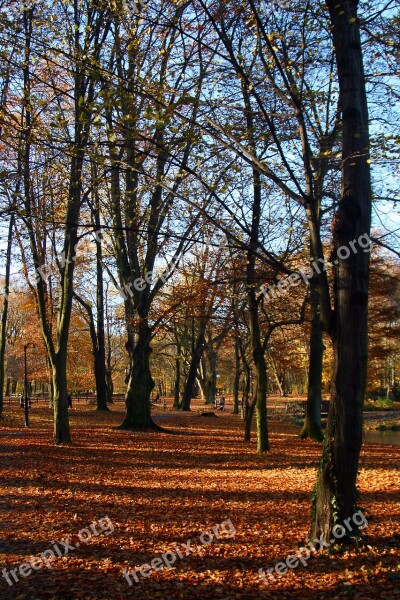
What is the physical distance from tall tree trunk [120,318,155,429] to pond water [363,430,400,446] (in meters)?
8.56

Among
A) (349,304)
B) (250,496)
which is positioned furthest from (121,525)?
(349,304)

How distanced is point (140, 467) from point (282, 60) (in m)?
8.15

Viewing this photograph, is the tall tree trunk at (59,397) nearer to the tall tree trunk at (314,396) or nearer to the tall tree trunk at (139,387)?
the tall tree trunk at (139,387)

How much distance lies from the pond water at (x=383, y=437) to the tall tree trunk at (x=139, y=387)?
8.56 meters

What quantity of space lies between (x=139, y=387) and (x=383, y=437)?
439 inches

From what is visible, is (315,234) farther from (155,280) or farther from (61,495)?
(155,280)

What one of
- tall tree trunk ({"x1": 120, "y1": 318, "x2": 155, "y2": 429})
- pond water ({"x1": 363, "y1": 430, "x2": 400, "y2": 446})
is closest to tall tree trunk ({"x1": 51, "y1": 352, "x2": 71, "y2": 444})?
tall tree trunk ({"x1": 120, "y1": 318, "x2": 155, "y2": 429})

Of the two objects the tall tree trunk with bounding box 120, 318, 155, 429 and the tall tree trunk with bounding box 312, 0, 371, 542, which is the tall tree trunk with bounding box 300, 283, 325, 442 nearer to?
the tall tree trunk with bounding box 120, 318, 155, 429

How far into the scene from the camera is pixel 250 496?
7969mm

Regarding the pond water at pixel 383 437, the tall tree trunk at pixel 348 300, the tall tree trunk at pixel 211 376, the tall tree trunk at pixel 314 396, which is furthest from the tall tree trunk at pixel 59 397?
the tall tree trunk at pixel 211 376

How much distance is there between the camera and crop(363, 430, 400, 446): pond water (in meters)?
19.6

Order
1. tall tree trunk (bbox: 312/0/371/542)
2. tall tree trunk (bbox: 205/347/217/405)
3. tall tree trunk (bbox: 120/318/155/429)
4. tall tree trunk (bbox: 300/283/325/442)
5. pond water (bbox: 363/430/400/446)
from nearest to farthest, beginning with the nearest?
tall tree trunk (bbox: 312/0/371/542), tall tree trunk (bbox: 300/283/325/442), tall tree trunk (bbox: 120/318/155/429), pond water (bbox: 363/430/400/446), tall tree trunk (bbox: 205/347/217/405)

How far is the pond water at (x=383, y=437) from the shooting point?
1956cm

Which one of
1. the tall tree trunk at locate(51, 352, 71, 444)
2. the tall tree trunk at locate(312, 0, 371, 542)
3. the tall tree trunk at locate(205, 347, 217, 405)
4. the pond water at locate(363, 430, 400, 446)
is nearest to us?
the tall tree trunk at locate(312, 0, 371, 542)
